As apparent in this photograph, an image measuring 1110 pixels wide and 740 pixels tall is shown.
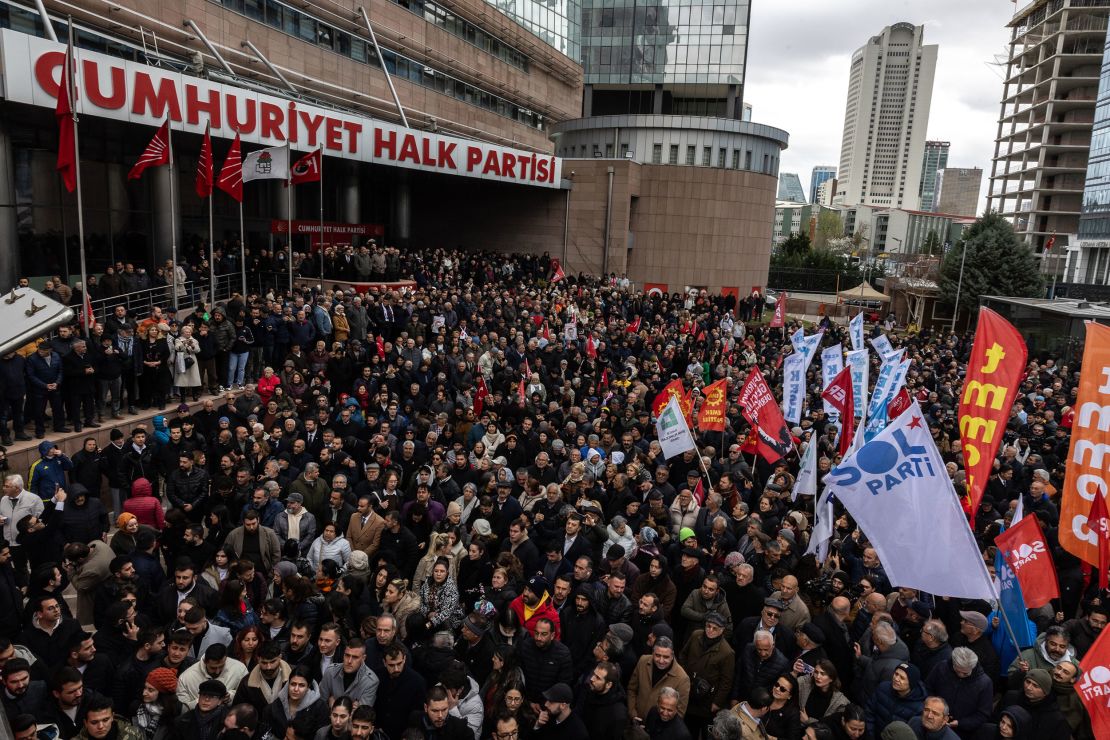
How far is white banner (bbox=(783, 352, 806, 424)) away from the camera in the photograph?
13.8 meters

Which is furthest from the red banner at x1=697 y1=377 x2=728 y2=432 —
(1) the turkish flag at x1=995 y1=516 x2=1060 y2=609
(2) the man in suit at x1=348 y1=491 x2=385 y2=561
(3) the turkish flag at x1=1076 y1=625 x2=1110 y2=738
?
(3) the turkish flag at x1=1076 y1=625 x2=1110 y2=738

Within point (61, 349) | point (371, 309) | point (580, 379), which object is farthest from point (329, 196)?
point (61, 349)

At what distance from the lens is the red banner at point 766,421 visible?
11398 mm

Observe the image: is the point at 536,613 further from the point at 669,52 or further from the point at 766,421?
the point at 669,52

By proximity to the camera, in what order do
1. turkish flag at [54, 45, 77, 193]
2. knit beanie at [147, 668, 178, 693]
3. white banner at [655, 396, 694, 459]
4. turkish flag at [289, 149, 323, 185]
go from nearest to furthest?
knit beanie at [147, 668, 178, 693] < white banner at [655, 396, 694, 459] < turkish flag at [54, 45, 77, 193] < turkish flag at [289, 149, 323, 185]

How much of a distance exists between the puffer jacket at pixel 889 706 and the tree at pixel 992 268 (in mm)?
45959

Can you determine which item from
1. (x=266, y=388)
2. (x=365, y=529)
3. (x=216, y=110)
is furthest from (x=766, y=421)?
(x=216, y=110)

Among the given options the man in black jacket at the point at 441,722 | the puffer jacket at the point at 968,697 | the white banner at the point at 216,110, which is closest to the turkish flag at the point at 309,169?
the white banner at the point at 216,110

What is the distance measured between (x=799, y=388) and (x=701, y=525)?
570cm

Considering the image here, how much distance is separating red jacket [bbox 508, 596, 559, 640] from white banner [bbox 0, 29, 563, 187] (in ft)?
44.8

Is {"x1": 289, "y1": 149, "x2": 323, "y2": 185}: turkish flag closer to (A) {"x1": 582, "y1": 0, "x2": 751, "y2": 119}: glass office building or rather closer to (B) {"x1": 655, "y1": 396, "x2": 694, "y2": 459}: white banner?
(B) {"x1": 655, "y1": 396, "x2": 694, "y2": 459}: white banner

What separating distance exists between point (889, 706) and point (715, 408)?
718 centimetres

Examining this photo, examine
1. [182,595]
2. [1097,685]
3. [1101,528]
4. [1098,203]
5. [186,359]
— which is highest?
[1098,203]

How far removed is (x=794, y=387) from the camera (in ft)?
46.0
